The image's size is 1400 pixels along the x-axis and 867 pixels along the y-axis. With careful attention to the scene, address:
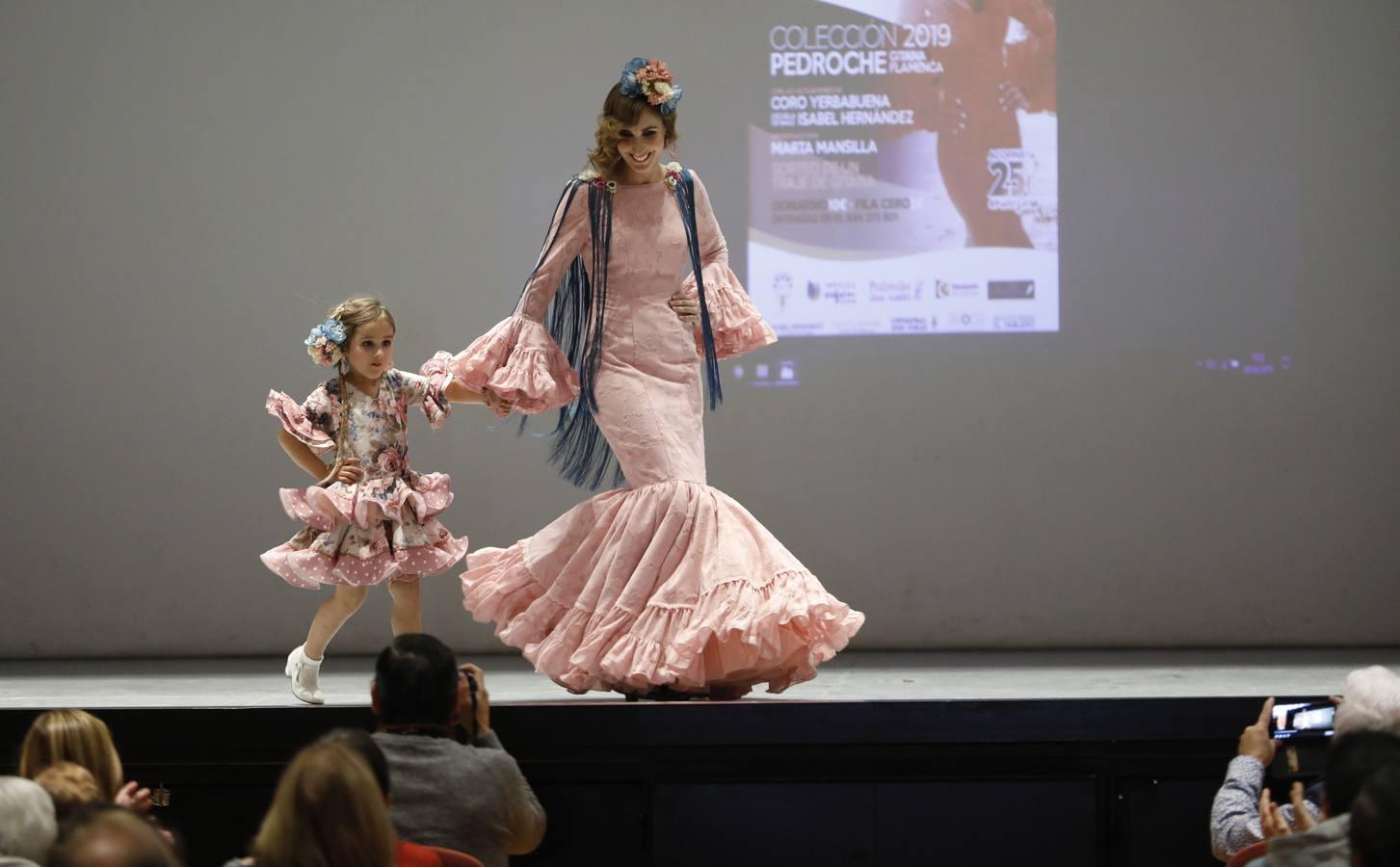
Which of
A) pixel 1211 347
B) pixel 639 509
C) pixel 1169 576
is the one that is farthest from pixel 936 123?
pixel 639 509

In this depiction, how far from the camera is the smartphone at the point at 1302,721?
2828 mm

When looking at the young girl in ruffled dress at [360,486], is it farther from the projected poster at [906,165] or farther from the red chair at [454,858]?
the projected poster at [906,165]

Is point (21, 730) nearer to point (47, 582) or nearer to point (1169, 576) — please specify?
point (47, 582)

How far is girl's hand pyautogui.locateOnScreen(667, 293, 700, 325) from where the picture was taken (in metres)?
4.15

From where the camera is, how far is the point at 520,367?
405 centimetres

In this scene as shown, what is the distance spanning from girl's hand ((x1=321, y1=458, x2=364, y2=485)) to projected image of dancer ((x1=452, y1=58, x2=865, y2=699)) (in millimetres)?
369

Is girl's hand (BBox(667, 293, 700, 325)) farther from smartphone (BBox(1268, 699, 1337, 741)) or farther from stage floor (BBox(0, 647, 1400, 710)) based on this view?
smartphone (BBox(1268, 699, 1337, 741))

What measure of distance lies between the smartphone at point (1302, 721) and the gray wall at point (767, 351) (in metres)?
3.83

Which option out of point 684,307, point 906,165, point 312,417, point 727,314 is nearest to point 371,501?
point 312,417

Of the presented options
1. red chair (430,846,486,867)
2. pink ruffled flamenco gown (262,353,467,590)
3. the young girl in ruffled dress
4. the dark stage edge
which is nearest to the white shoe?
the young girl in ruffled dress

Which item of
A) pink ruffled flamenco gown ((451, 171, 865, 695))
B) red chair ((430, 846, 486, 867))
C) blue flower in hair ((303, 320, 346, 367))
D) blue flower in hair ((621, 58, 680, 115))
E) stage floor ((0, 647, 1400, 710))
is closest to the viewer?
red chair ((430, 846, 486, 867))

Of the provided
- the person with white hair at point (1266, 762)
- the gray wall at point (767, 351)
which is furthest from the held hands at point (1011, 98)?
the person with white hair at point (1266, 762)

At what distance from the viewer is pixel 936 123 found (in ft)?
21.3

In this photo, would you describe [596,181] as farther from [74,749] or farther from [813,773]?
[74,749]
